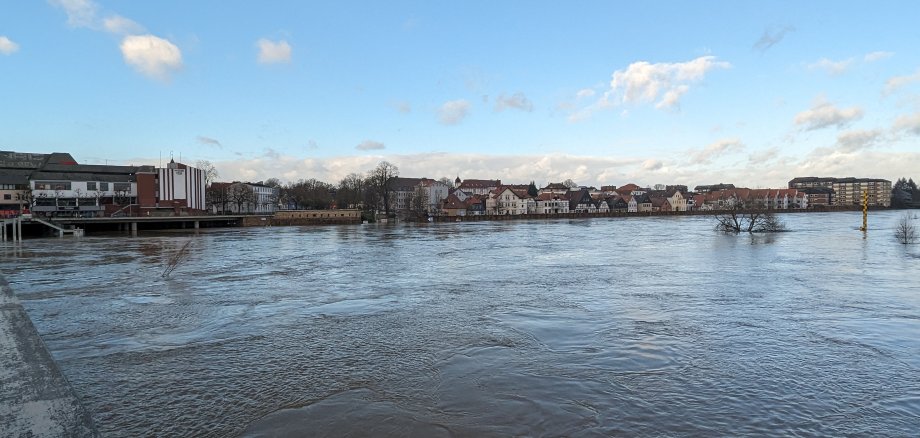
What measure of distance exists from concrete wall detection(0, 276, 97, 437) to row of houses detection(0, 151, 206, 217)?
74.6 metres

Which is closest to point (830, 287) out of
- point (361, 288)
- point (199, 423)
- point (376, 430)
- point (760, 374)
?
point (760, 374)

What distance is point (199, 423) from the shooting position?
5891mm

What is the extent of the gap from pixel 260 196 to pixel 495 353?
419 feet

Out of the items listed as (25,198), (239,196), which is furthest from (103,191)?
(239,196)

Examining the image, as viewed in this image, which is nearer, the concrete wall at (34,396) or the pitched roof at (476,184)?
the concrete wall at (34,396)

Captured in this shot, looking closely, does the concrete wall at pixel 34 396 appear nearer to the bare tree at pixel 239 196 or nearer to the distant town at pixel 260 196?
the distant town at pixel 260 196

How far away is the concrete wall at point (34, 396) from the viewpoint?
15.9 ft

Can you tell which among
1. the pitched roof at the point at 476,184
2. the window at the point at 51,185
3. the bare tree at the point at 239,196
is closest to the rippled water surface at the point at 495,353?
the window at the point at 51,185

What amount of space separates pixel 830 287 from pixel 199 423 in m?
16.0

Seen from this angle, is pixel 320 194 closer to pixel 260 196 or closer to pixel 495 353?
pixel 260 196

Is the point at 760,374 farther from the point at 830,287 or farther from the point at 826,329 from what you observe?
the point at 830,287

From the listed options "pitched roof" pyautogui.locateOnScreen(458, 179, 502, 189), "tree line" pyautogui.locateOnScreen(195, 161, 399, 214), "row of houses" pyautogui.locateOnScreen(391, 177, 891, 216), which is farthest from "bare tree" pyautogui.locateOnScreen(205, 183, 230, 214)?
"pitched roof" pyautogui.locateOnScreen(458, 179, 502, 189)

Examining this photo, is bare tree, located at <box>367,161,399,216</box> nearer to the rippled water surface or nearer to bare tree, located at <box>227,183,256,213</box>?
bare tree, located at <box>227,183,256,213</box>

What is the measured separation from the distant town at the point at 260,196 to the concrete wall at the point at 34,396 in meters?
52.3
